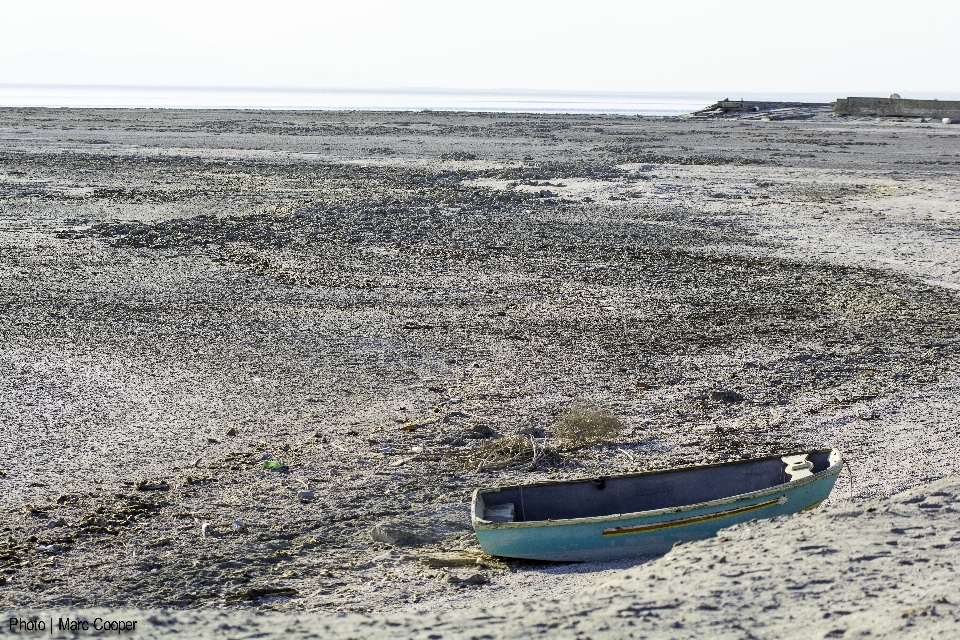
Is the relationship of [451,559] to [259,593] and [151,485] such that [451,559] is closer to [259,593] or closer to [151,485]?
[259,593]

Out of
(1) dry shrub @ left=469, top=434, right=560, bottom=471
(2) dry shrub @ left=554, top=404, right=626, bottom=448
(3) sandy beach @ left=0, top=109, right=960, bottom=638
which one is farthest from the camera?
(2) dry shrub @ left=554, top=404, right=626, bottom=448

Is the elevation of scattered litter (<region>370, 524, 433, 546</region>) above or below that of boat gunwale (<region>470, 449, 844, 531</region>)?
below

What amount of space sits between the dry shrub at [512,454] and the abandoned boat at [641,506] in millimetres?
1326

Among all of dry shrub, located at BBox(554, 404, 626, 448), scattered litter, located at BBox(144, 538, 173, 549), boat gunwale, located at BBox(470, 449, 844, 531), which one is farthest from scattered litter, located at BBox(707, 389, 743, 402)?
scattered litter, located at BBox(144, 538, 173, 549)

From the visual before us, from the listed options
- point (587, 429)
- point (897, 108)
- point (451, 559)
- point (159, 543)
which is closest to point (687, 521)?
point (451, 559)

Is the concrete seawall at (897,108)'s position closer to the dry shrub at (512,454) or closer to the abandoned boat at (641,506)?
the dry shrub at (512,454)

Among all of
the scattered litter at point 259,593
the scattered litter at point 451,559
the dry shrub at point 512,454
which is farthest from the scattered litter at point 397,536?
the dry shrub at point 512,454

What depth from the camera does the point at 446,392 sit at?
10.1m

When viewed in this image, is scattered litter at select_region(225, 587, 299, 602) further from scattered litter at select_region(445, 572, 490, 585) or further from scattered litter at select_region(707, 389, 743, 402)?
scattered litter at select_region(707, 389, 743, 402)

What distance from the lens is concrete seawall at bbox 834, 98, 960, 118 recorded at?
58.7 m

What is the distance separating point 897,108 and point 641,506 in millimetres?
61302

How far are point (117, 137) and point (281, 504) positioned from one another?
135 feet

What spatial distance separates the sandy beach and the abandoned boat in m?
0.17

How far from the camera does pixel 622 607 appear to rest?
534 cm
